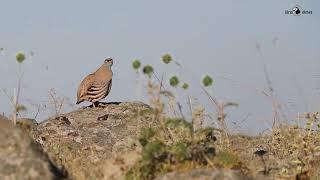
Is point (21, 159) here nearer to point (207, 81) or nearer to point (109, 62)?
point (207, 81)

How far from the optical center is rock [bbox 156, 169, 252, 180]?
543 cm

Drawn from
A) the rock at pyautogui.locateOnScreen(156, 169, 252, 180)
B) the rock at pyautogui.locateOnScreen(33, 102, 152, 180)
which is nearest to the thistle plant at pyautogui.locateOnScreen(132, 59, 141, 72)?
the rock at pyautogui.locateOnScreen(156, 169, 252, 180)

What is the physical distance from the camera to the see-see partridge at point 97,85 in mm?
13188

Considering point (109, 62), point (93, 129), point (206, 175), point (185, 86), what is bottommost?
point (206, 175)

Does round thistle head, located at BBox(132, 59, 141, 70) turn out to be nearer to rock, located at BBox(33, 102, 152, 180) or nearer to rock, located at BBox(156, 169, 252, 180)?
rock, located at BBox(156, 169, 252, 180)

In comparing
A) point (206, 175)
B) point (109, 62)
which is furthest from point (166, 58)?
point (109, 62)

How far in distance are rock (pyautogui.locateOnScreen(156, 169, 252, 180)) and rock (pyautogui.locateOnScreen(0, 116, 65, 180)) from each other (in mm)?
940

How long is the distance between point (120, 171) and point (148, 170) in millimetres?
308

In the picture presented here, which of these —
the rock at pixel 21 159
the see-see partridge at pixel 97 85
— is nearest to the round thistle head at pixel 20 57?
the rock at pixel 21 159

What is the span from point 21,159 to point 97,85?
25.5 feet

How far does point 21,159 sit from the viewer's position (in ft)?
18.1

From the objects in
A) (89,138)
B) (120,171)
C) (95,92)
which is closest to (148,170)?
(120,171)

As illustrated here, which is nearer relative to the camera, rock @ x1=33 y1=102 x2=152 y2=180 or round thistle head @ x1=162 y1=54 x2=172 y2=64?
round thistle head @ x1=162 y1=54 x2=172 y2=64

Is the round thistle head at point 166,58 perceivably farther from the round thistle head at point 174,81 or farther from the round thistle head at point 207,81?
the round thistle head at point 207,81
